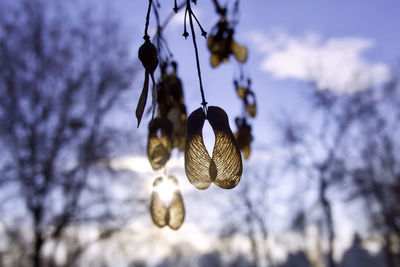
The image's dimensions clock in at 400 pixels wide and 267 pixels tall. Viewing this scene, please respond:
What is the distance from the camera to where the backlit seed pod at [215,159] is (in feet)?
2.00

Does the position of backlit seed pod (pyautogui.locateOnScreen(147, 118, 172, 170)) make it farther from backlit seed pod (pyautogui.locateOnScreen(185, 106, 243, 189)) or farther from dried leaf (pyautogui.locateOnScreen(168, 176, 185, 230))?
backlit seed pod (pyautogui.locateOnScreen(185, 106, 243, 189))

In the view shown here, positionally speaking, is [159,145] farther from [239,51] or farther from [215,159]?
[239,51]

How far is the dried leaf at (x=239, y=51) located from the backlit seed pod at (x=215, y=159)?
2.32 feet

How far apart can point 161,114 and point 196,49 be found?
38cm

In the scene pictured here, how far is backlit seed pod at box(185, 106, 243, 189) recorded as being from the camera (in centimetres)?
61

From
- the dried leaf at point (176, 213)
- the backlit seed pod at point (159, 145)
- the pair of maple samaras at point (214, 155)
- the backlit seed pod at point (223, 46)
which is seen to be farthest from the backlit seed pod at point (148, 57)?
the backlit seed pod at point (223, 46)

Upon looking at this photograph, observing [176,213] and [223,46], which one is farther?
[223,46]

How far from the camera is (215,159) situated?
61 cm

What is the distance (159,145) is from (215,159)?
1.15 ft

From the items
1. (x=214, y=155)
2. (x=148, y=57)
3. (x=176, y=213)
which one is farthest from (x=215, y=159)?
(x=176, y=213)

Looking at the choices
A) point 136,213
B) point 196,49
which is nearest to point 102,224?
point 136,213

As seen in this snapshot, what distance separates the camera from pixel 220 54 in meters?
1.26

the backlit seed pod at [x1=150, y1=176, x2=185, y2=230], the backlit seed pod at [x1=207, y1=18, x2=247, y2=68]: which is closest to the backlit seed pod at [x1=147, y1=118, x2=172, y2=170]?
the backlit seed pod at [x1=150, y1=176, x2=185, y2=230]

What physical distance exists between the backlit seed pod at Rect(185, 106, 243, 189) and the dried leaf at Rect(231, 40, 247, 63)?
2.32ft
